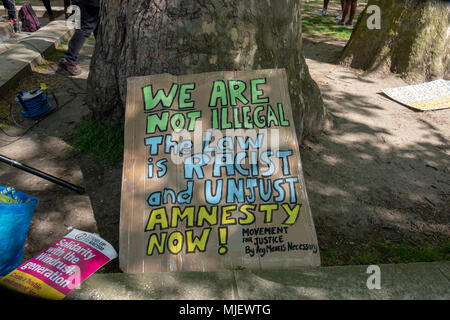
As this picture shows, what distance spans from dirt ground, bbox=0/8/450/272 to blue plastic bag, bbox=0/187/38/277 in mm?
179

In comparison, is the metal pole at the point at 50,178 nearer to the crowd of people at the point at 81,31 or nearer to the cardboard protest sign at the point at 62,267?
the cardboard protest sign at the point at 62,267

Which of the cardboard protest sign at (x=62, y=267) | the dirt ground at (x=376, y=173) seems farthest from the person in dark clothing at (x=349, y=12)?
the cardboard protest sign at (x=62, y=267)

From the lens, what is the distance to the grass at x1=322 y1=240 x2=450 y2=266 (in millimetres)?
2070

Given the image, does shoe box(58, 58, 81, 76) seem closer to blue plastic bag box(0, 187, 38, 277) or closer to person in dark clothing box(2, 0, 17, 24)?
blue plastic bag box(0, 187, 38, 277)

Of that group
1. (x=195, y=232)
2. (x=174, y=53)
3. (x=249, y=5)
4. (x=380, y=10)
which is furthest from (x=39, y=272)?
(x=380, y=10)

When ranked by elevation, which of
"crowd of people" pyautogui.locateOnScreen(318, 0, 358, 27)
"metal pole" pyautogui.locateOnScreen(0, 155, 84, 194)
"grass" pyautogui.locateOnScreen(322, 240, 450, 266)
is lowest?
"grass" pyautogui.locateOnScreen(322, 240, 450, 266)

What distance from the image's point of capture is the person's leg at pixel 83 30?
169 inches

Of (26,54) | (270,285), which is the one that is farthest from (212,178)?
(26,54)

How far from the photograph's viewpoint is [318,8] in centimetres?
1009

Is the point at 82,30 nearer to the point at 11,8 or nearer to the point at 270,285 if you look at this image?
the point at 11,8

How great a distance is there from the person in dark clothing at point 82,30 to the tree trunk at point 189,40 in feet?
5.72

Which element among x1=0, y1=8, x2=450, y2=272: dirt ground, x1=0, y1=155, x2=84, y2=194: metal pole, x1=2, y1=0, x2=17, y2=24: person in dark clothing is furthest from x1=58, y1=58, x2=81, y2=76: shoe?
x1=2, y1=0, x2=17, y2=24: person in dark clothing

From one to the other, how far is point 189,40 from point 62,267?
1819 mm

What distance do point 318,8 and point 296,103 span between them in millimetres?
8686
